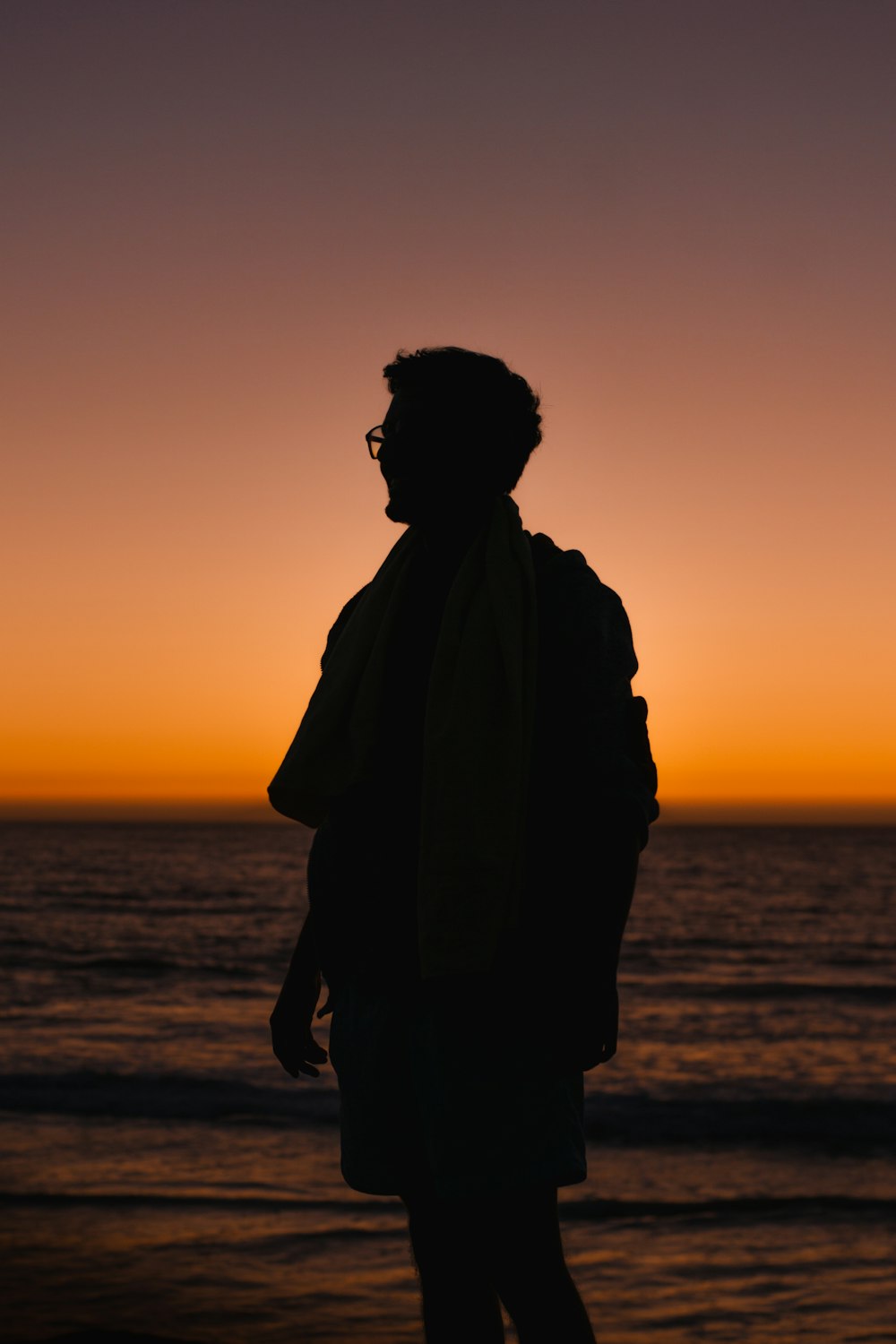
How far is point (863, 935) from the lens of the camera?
112 feet

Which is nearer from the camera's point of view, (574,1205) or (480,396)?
(480,396)

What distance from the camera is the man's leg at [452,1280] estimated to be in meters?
1.83

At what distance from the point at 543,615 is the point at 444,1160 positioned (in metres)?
0.80

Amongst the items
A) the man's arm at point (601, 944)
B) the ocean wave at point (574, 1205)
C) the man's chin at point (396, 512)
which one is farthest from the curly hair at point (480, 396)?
the ocean wave at point (574, 1205)

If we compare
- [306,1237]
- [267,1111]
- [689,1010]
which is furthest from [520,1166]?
[689,1010]

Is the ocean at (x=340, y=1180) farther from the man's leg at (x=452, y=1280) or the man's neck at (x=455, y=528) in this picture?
the man's neck at (x=455, y=528)

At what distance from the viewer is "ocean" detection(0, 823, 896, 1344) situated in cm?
502

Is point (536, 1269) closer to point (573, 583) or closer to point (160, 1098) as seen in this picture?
point (573, 583)

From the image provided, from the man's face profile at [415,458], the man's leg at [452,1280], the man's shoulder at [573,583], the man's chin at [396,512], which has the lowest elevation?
the man's leg at [452,1280]

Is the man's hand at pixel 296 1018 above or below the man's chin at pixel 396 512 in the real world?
below

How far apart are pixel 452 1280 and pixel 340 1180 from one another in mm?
5677

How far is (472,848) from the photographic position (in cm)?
174

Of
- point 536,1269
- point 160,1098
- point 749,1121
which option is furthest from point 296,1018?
point 160,1098

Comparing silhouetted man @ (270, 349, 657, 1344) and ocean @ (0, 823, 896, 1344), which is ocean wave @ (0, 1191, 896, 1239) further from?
silhouetted man @ (270, 349, 657, 1344)
